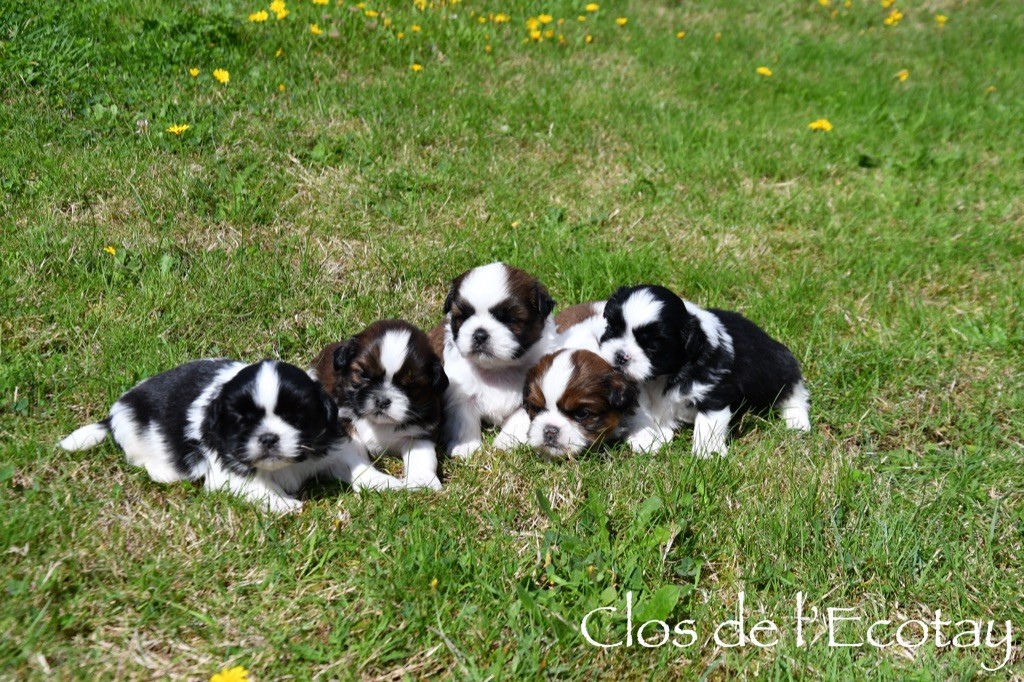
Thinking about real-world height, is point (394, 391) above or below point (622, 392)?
above

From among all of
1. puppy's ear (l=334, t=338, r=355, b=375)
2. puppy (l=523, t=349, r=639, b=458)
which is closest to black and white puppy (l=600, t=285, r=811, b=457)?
puppy (l=523, t=349, r=639, b=458)

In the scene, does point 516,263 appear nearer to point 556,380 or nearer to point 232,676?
point 556,380

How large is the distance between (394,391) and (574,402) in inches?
35.1

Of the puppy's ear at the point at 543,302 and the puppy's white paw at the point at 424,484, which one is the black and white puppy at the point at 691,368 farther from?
the puppy's white paw at the point at 424,484

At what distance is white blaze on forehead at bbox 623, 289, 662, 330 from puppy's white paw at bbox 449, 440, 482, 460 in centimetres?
101

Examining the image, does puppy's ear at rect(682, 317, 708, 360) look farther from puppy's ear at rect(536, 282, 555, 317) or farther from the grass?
puppy's ear at rect(536, 282, 555, 317)

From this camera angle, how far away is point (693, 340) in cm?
446

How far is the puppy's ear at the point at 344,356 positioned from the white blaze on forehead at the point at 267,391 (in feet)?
1.53

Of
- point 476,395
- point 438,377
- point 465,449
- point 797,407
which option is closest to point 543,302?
point 476,395

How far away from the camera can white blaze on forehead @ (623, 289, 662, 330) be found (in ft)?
14.5

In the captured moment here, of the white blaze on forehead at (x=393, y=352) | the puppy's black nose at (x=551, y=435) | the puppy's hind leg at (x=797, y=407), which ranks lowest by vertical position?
the puppy's hind leg at (x=797, y=407)

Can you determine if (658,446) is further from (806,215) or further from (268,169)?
(268,169)

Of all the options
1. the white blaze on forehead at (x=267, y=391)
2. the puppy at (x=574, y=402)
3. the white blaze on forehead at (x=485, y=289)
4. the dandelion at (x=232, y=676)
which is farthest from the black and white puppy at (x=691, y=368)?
the dandelion at (x=232, y=676)

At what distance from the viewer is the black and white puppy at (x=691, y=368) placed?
4.45 metres
